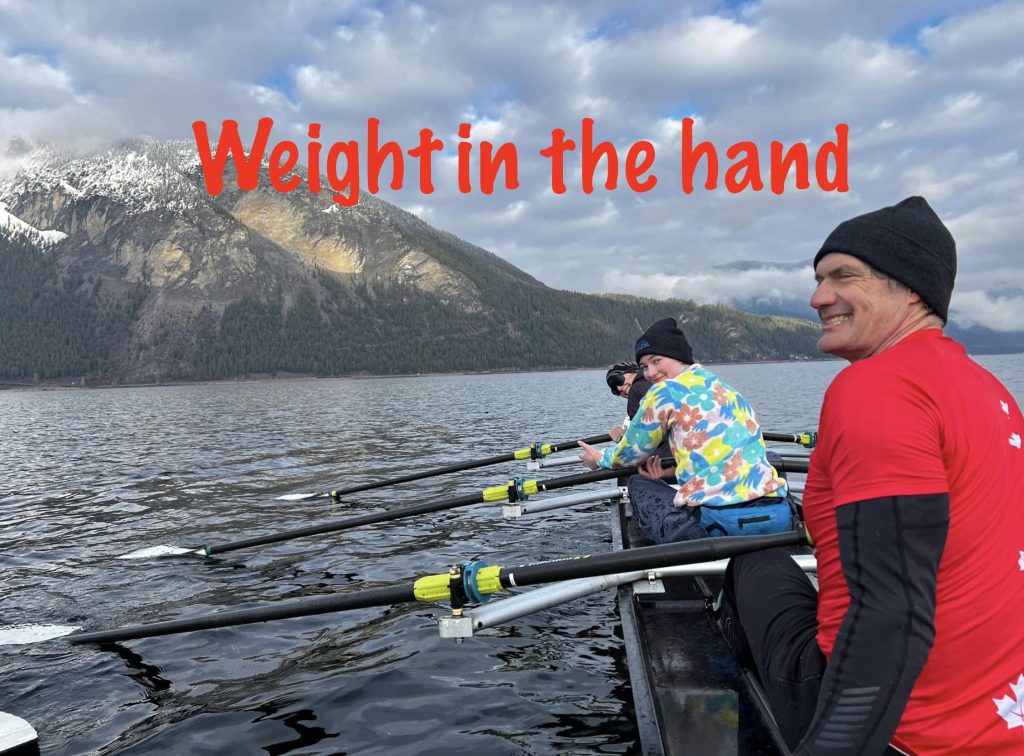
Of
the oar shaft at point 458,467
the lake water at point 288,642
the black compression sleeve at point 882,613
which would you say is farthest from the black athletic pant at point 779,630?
the oar shaft at point 458,467

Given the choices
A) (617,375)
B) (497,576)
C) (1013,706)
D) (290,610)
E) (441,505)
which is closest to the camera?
(1013,706)

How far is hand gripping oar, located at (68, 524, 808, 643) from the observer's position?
429cm

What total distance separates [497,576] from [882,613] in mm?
3216

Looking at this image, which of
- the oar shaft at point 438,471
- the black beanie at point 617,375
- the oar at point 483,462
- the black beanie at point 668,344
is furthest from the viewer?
the oar shaft at point 438,471

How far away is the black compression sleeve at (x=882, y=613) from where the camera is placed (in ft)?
7.71

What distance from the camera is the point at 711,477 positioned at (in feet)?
20.7

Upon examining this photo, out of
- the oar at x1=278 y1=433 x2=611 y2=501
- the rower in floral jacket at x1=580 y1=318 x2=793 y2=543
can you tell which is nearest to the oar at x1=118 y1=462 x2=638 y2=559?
the rower in floral jacket at x1=580 y1=318 x2=793 y2=543

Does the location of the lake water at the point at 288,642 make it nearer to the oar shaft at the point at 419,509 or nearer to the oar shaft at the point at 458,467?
the oar shaft at the point at 419,509

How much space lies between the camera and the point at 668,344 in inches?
275

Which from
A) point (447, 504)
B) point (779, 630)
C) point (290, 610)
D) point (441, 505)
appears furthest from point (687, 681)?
point (441, 505)

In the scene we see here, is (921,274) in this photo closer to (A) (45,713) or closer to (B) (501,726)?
(B) (501,726)

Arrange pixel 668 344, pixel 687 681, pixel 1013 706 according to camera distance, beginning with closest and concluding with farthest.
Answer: pixel 1013 706
pixel 687 681
pixel 668 344

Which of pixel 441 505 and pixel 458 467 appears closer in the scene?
pixel 441 505

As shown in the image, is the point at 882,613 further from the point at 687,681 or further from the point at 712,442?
the point at 712,442
